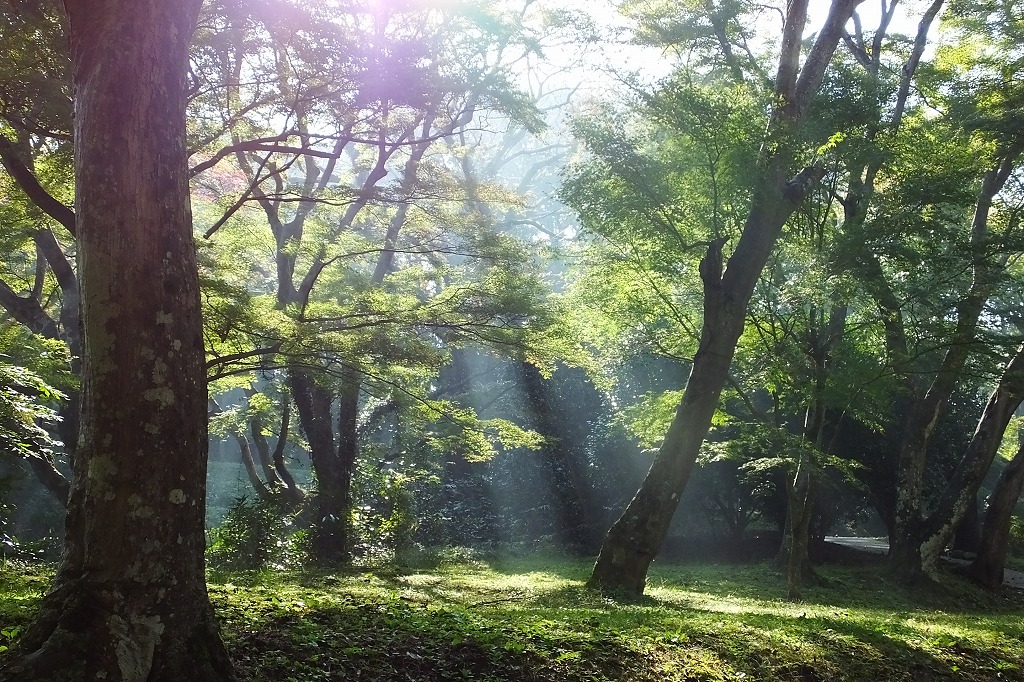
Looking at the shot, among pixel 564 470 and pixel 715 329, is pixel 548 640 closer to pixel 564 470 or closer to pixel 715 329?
pixel 715 329

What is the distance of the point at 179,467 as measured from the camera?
10.1 feet

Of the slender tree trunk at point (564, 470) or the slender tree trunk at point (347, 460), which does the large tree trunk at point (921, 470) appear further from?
the slender tree trunk at point (347, 460)

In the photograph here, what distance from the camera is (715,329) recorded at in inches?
298

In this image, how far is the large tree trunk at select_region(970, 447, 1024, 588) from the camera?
37.1 ft

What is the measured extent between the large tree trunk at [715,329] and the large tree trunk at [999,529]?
6.77 meters

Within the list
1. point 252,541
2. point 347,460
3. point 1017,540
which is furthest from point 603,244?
point 1017,540

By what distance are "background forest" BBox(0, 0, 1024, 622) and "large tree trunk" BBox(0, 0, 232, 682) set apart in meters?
0.18

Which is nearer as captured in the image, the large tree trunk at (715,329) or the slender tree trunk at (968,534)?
the large tree trunk at (715,329)

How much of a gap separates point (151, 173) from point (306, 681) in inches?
92.4

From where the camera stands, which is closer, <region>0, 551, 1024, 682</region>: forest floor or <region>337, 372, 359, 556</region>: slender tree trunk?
<region>0, 551, 1024, 682</region>: forest floor

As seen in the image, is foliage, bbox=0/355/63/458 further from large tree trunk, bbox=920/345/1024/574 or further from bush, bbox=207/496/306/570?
large tree trunk, bbox=920/345/1024/574

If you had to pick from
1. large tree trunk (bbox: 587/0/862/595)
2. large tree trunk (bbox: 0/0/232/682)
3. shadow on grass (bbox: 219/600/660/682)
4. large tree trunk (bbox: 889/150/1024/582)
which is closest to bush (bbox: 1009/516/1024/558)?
large tree trunk (bbox: 889/150/1024/582)

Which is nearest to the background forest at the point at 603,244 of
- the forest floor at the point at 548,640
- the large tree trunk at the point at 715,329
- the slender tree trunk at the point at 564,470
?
the large tree trunk at the point at 715,329

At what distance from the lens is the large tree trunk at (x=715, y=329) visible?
740 cm
